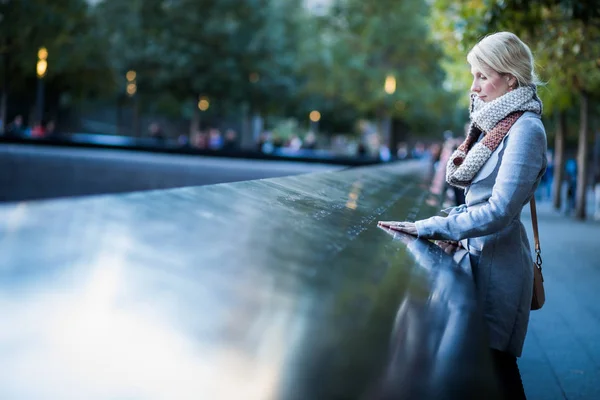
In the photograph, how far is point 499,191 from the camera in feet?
9.03

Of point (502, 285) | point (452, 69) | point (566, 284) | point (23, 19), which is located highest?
point (23, 19)

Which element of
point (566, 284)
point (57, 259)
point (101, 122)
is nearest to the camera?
point (57, 259)

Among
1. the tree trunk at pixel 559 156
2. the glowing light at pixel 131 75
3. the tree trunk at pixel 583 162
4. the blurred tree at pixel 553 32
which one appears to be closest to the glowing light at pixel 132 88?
the glowing light at pixel 131 75

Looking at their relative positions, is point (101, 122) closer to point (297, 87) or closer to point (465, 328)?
point (297, 87)

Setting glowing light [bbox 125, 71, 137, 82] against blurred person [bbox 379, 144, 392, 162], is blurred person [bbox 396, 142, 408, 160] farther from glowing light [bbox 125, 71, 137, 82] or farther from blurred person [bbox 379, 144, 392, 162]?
glowing light [bbox 125, 71, 137, 82]

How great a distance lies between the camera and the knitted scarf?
9.43ft

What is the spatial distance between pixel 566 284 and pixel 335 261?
822 cm

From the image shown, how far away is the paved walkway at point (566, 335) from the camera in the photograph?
5105mm

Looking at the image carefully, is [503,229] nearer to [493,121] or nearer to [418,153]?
[493,121]

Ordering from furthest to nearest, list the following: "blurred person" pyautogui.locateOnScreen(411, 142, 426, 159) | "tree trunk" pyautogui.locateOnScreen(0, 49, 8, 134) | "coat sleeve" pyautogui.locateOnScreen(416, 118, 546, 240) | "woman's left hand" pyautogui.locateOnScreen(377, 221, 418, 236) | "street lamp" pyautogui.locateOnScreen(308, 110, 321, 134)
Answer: "street lamp" pyautogui.locateOnScreen(308, 110, 321, 134)
"blurred person" pyautogui.locateOnScreen(411, 142, 426, 159)
"tree trunk" pyautogui.locateOnScreen(0, 49, 8, 134)
"woman's left hand" pyautogui.locateOnScreen(377, 221, 418, 236)
"coat sleeve" pyautogui.locateOnScreen(416, 118, 546, 240)

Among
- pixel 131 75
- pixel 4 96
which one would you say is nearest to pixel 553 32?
pixel 4 96

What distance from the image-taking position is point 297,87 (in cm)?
5588


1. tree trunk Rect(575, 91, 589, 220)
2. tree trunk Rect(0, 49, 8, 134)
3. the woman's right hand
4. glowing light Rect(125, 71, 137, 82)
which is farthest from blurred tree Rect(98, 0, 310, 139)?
the woman's right hand

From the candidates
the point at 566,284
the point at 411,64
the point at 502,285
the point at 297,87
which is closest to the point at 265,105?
the point at 297,87
